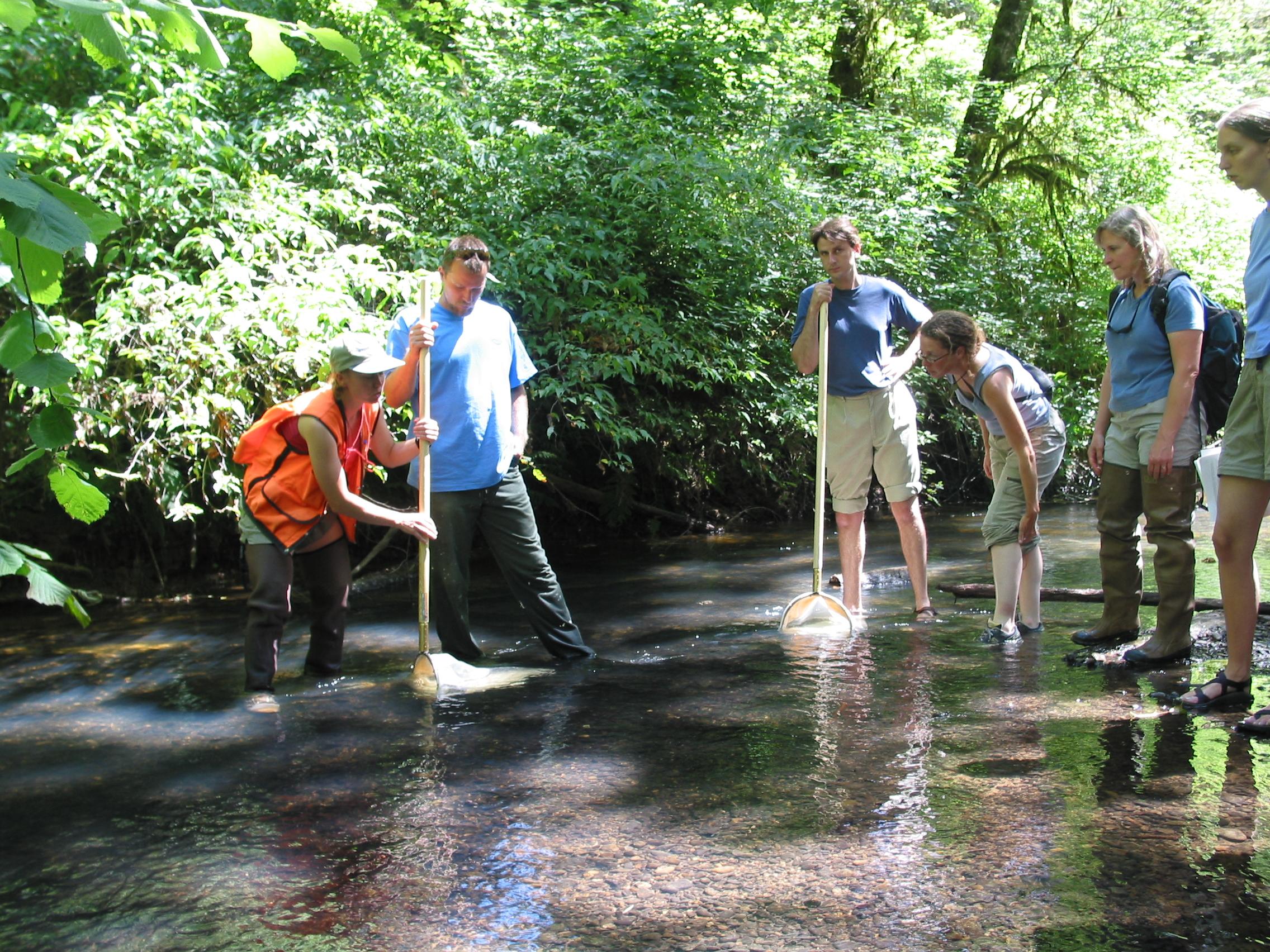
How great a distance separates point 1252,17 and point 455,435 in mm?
20136

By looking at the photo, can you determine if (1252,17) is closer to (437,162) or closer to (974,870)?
(437,162)

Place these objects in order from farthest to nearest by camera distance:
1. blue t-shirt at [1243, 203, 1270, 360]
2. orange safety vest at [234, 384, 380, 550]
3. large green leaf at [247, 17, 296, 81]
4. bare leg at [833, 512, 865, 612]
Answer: bare leg at [833, 512, 865, 612], orange safety vest at [234, 384, 380, 550], blue t-shirt at [1243, 203, 1270, 360], large green leaf at [247, 17, 296, 81]

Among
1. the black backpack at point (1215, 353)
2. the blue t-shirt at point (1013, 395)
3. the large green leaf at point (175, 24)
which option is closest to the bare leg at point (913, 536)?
the blue t-shirt at point (1013, 395)

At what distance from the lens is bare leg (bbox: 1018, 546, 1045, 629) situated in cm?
629

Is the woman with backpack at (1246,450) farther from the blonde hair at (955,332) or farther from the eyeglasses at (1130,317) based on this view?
the blonde hair at (955,332)

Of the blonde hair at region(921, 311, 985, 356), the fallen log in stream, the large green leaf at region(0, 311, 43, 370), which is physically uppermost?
the blonde hair at region(921, 311, 985, 356)

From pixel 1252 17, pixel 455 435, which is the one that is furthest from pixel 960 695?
pixel 1252 17

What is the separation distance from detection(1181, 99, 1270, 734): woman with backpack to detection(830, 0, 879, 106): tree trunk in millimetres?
13231

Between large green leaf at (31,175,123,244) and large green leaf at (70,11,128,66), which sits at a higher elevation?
large green leaf at (70,11,128,66)

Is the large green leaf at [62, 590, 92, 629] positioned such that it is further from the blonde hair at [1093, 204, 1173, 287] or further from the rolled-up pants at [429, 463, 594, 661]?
the blonde hair at [1093, 204, 1173, 287]

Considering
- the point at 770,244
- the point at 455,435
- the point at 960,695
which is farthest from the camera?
the point at 770,244

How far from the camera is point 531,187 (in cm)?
1011

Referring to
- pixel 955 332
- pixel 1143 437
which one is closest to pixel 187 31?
pixel 955 332

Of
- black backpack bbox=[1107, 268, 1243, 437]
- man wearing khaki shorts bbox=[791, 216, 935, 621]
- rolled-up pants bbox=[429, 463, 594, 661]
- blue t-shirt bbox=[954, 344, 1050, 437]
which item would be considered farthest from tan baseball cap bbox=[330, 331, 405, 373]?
black backpack bbox=[1107, 268, 1243, 437]
